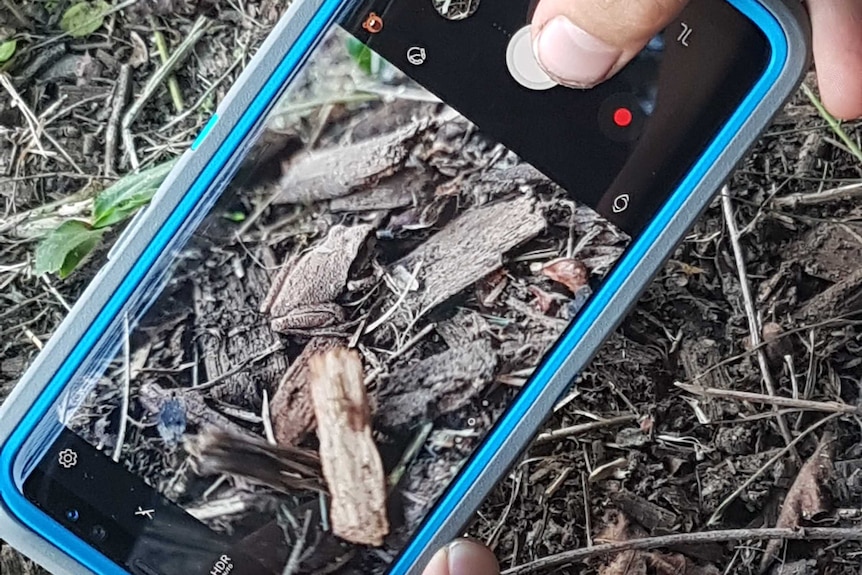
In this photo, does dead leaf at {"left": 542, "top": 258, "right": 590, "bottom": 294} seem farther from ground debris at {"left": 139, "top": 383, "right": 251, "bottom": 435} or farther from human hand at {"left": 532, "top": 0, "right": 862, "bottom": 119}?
ground debris at {"left": 139, "top": 383, "right": 251, "bottom": 435}

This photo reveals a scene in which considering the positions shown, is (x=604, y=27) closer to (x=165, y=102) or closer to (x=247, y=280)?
(x=247, y=280)

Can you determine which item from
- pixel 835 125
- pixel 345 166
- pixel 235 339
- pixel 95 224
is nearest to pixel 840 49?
pixel 835 125

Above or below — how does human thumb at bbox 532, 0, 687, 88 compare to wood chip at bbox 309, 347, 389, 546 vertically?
above

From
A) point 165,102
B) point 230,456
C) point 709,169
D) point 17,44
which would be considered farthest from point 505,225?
point 17,44

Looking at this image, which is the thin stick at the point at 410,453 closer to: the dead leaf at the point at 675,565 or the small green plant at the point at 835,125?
the dead leaf at the point at 675,565

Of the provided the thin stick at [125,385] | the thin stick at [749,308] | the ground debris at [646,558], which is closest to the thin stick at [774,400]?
the thin stick at [749,308]

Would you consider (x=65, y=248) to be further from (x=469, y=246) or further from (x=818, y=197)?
(x=818, y=197)

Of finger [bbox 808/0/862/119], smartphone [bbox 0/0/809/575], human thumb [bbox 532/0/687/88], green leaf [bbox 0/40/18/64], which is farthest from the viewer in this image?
green leaf [bbox 0/40/18/64]

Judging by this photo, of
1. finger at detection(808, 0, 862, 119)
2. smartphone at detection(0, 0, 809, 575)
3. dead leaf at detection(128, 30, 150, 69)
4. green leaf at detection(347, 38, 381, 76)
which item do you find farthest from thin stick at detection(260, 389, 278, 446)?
finger at detection(808, 0, 862, 119)
